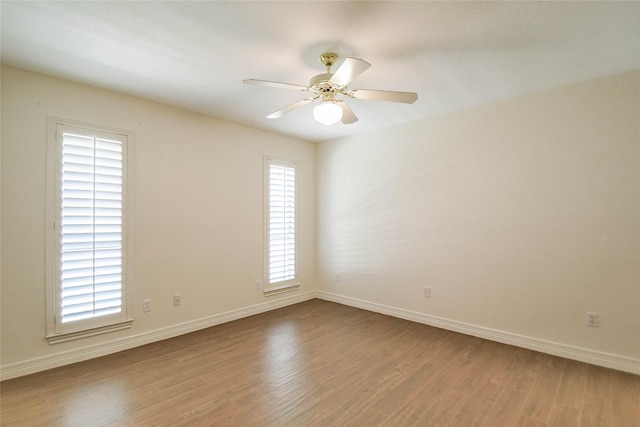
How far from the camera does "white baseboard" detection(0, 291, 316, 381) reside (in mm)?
2477

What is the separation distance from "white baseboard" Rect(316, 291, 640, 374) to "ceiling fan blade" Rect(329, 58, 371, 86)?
2961 mm

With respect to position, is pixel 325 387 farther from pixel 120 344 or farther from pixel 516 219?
pixel 516 219

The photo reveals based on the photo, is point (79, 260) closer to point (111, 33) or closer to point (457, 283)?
point (111, 33)

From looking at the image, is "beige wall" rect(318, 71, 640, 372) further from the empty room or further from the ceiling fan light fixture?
the ceiling fan light fixture

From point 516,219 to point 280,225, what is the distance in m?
2.92

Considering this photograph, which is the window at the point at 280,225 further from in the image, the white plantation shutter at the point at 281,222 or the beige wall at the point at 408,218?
the beige wall at the point at 408,218

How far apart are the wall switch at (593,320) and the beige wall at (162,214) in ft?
11.2

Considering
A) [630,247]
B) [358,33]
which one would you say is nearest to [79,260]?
[358,33]

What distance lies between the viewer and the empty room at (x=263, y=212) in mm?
1985

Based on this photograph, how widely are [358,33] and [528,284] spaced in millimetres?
2820

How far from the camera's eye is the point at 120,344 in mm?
2967

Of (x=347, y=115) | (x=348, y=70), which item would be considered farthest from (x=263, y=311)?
(x=348, y=70)

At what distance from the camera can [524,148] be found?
3.05 metres

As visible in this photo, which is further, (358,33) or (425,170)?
(425,170)
